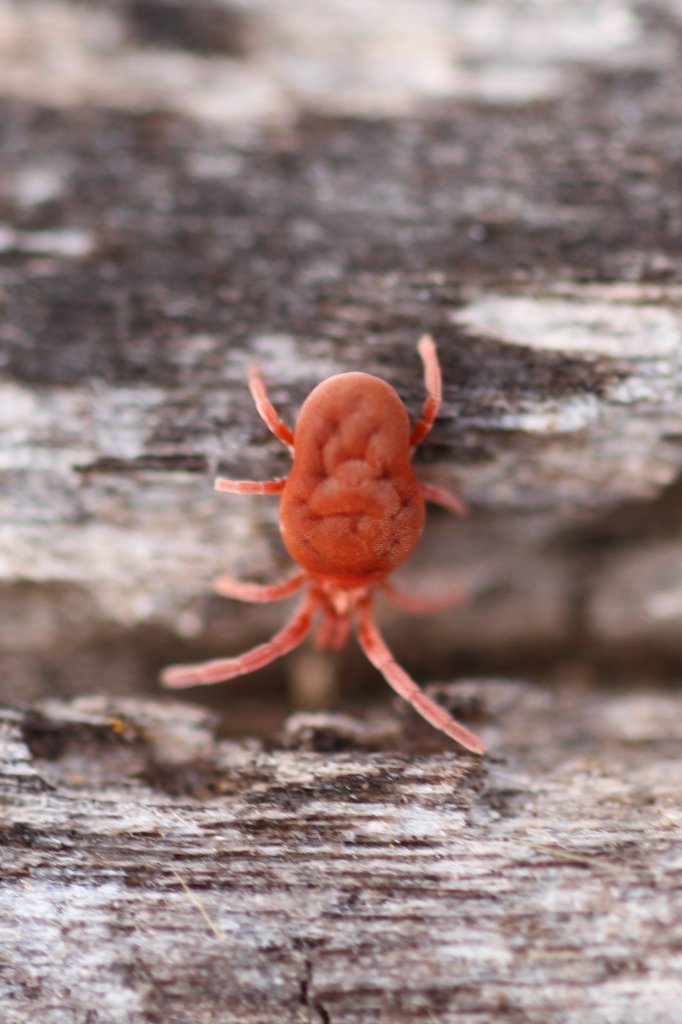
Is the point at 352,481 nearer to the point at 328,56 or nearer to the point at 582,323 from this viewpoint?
the point at 582,323

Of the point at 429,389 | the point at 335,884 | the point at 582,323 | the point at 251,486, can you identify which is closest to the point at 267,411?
the point at 251,486

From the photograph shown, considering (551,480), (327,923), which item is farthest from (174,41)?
(327,923)

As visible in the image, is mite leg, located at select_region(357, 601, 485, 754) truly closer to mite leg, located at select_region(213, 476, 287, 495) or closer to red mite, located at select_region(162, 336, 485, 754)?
red mite, located at select_region(162, 336, 485, 754)

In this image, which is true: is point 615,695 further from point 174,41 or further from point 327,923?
point 174,41

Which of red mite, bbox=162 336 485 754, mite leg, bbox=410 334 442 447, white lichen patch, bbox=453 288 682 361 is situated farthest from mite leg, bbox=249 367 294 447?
white lichen patch, bbox=453 288 682 361

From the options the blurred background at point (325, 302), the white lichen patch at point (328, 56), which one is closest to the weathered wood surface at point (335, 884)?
the blurred background at point (325, 302)

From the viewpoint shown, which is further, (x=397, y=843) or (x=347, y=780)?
(x=347, y=780)

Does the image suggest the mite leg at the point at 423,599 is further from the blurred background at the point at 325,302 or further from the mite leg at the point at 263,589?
the mite leg at the point at 263,589
